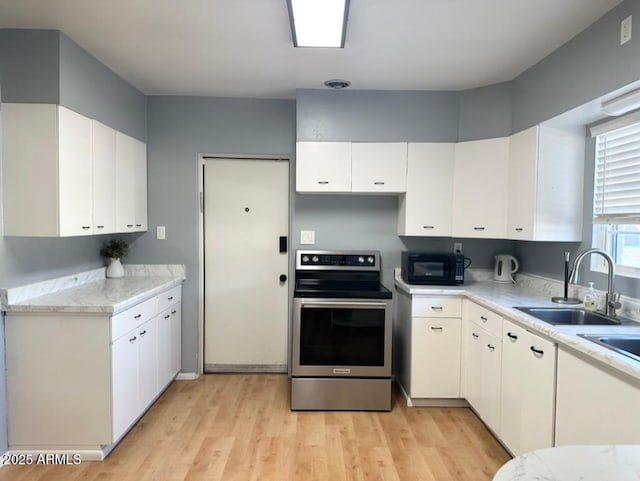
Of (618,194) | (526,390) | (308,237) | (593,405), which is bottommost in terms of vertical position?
(526,390)

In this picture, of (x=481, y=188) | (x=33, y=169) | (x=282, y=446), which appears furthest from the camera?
(x=481, y=188)

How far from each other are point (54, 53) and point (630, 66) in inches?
116

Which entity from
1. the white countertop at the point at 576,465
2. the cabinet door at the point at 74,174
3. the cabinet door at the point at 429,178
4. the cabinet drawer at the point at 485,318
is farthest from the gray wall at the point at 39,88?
the cabinet drawer at the point at 485,318

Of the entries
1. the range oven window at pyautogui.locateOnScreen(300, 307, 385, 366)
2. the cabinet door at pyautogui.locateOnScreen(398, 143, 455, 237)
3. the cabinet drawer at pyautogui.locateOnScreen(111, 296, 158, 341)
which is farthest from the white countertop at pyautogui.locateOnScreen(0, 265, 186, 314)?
the cabinet door at pyautogui.locateOnScreen(398, 143, 455, 237)

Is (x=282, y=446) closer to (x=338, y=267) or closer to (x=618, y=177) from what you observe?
(x=338, y=267)

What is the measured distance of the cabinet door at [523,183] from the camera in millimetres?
2645

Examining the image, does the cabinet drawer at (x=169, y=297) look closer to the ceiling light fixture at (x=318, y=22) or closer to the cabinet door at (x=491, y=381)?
the ceiling light fixture at (x=318, y=22)

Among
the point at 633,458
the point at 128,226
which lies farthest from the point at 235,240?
the point at 633,458

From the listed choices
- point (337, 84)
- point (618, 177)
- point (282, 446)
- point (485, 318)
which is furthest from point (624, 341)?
point (337, 84)

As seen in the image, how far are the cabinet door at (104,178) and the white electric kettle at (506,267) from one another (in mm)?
3011

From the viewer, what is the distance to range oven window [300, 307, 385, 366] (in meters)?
2.95

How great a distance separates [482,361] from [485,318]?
11.5 inches

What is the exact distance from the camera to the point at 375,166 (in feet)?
10.5

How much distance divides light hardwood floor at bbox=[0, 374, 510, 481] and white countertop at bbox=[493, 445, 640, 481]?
153 centimetres
